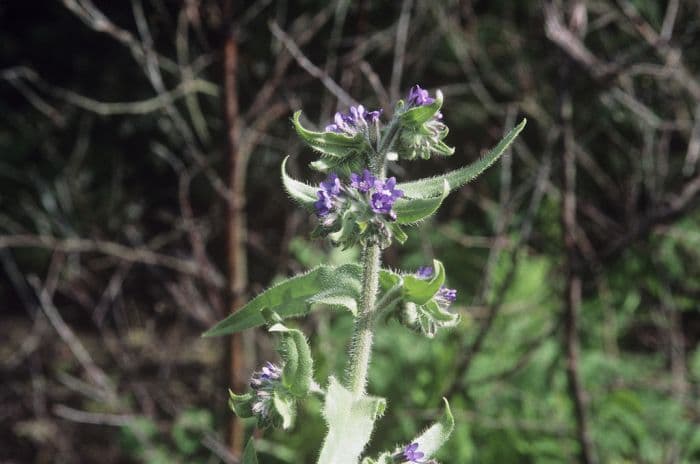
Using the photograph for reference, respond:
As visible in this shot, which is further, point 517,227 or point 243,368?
point 517,227

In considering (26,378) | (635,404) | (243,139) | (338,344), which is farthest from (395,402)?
(26,378)

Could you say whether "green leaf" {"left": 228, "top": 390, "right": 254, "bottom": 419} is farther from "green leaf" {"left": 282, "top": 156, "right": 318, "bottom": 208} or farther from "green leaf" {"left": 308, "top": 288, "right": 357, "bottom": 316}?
"green leaf" {"left": 282, "top": 156, "right": 318, "bottom": 208}

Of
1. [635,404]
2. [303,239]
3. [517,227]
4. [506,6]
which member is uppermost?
[506,6]

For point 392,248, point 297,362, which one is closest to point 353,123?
point 297,362

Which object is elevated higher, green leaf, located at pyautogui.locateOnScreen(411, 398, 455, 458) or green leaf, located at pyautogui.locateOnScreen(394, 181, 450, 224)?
green leaf, located at pyautogui.locateOnScreen(394, 181, 450, 224)

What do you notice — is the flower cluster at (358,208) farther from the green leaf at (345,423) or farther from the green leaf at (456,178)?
the green leaf at (345,423)

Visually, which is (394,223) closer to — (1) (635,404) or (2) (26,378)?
(1) (635,404)

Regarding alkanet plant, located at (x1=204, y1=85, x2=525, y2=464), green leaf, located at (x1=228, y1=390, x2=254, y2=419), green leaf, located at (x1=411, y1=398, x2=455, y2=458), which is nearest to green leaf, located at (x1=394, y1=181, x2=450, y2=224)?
alkanet plant, located at (x1=204, y1=85, x2=525, y2=464)

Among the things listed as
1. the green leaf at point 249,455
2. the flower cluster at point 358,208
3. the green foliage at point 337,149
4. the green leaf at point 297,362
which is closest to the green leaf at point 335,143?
the green foliage at point 337,149
